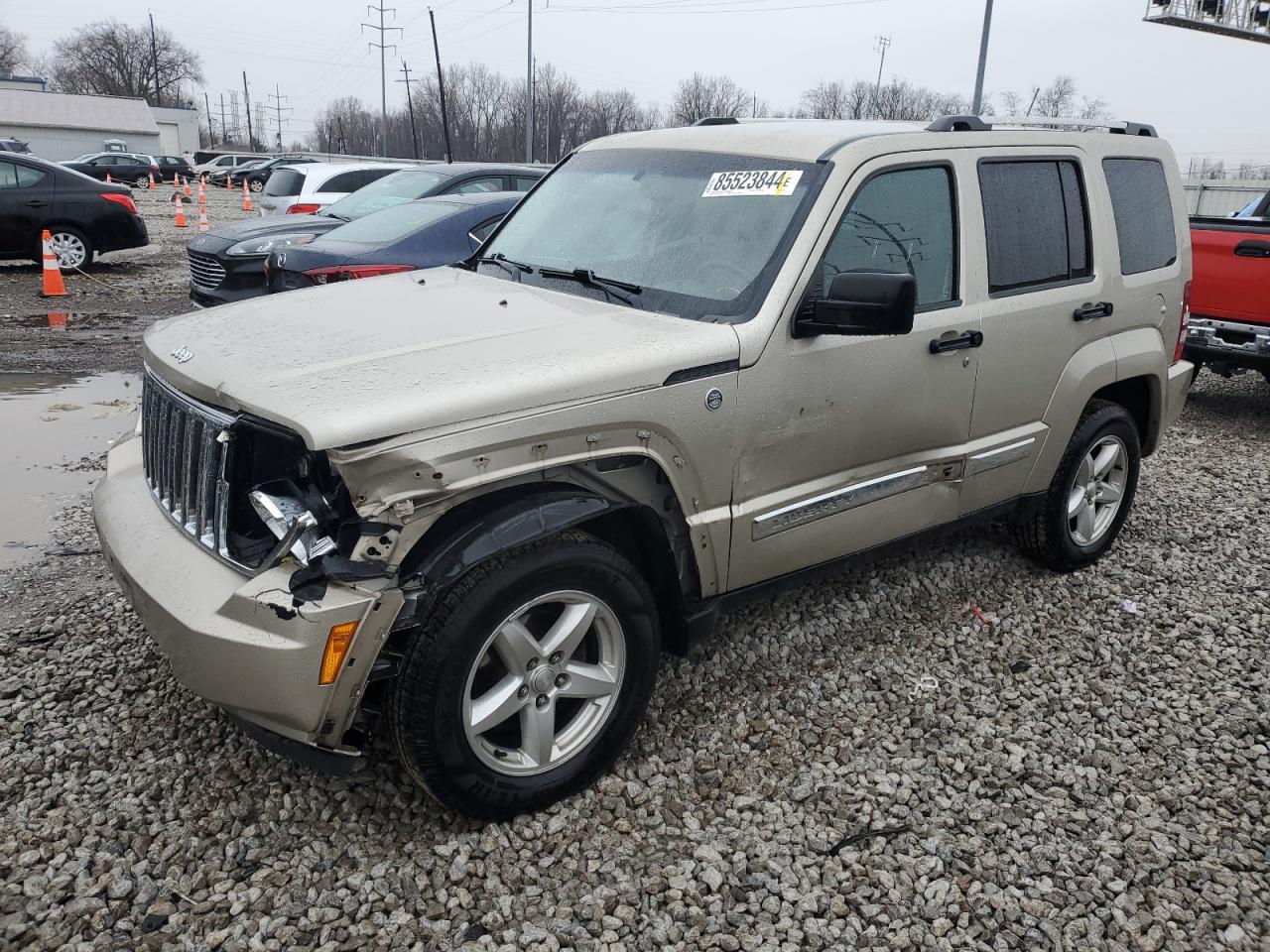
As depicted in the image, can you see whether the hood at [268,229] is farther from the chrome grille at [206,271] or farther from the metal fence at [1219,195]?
the metal fence at [1219,195]

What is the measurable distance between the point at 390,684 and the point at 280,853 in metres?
0.67

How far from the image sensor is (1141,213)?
15.1 ft

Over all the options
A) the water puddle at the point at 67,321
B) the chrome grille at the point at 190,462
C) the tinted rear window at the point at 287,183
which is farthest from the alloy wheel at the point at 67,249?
the chrome grille at the point at 190,462

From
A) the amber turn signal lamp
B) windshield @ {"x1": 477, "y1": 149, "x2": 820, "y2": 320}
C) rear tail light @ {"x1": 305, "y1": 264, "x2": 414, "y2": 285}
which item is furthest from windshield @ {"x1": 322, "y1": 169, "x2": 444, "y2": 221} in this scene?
the amber turn signal lamp

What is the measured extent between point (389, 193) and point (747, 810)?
317 inches

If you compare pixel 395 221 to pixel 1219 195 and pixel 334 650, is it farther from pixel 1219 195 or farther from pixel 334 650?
pixel 1219 195

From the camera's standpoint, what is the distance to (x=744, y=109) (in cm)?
7775

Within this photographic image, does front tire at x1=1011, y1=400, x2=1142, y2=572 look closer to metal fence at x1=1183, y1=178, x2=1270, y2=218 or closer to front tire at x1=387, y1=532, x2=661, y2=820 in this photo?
front tire at x1=387, y1=532, x2=661, y2=820

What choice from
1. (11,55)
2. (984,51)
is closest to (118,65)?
(11,55)

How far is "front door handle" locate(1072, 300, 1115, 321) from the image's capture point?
415 cm

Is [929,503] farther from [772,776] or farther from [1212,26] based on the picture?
[1212,26]

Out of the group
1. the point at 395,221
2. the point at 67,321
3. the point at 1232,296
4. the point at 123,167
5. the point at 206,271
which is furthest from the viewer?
the point at 123,167

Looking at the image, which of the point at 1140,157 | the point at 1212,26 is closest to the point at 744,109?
the point at 1212,26

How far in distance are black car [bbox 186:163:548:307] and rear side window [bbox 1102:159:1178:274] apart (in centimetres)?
595
